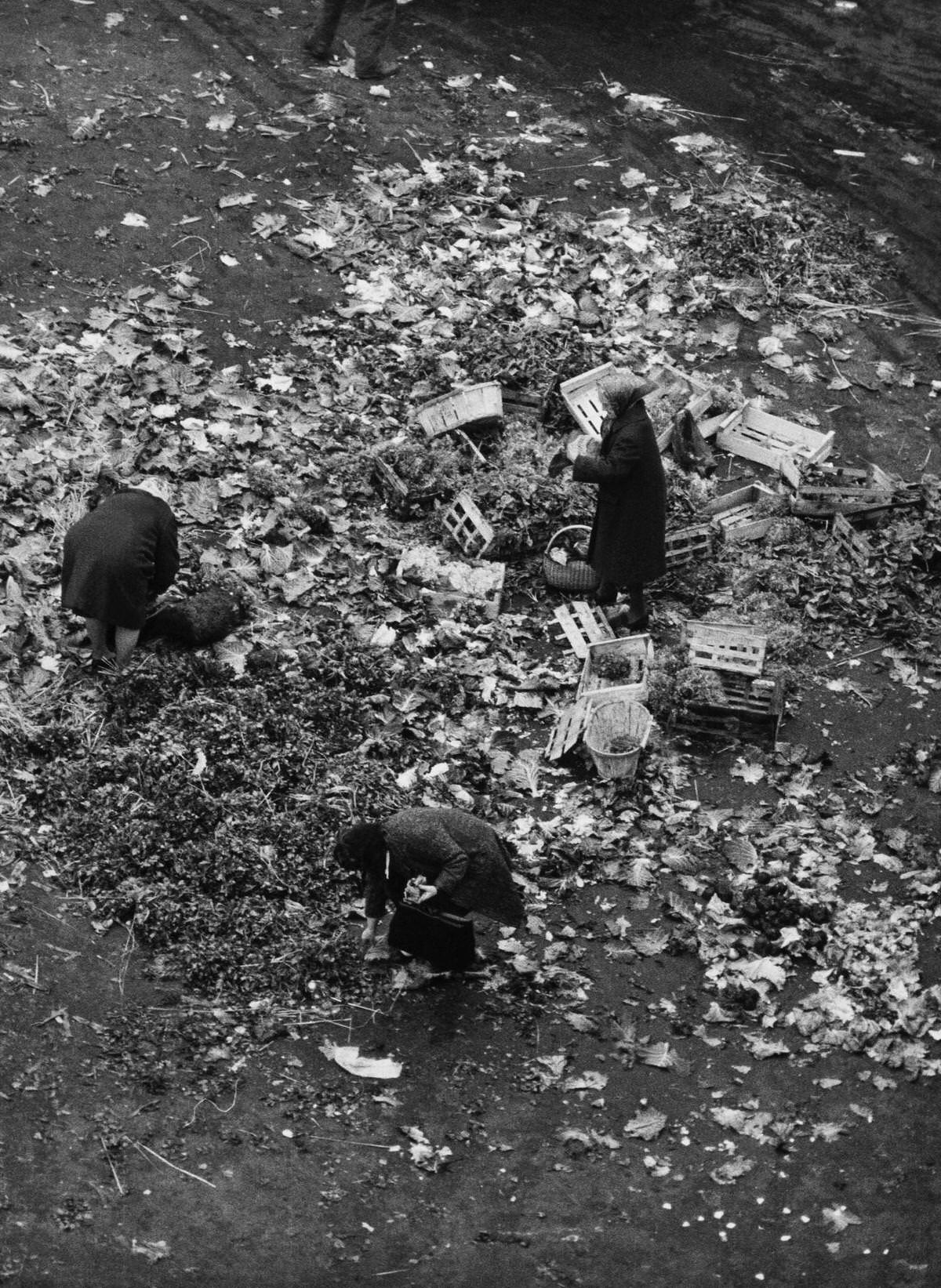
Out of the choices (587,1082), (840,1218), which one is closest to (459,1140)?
(587,1082)

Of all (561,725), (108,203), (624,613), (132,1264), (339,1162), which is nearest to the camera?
(132,1264)

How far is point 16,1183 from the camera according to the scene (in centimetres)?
562

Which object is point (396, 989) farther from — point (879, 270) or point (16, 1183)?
point (879, 270)

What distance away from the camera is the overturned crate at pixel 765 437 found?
10.2 meters

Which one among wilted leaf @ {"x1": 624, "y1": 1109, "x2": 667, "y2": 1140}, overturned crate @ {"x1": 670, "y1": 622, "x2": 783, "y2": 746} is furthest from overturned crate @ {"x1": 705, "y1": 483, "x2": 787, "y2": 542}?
wilted leaf @ {"x1": 624, "y1": 1109, "x2": 667, "y2": 1140}

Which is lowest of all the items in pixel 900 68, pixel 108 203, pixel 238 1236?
pixel 238 1236

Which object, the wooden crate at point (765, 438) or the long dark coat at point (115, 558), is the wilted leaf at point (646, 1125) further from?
the wooden crate at point (765, 438)

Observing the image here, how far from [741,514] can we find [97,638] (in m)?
4.43

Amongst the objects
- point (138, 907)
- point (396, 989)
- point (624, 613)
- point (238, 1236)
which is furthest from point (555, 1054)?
point (624, 613)

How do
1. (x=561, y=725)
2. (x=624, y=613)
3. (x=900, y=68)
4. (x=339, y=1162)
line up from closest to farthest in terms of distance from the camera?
(x=339, y=1162)
(x=561, y=725)
(x=624, y=613)
(x=900, y=68)

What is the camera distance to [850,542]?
31.4ft

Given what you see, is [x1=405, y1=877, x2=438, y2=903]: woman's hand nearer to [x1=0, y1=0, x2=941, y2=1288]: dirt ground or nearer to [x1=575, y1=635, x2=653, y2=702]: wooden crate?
[x1=0, y1=0, x2=941, y2=1288]: dirt ground

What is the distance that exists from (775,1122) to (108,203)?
28.2 ft

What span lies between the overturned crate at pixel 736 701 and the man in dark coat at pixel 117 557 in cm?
306
